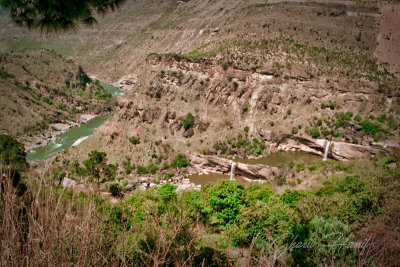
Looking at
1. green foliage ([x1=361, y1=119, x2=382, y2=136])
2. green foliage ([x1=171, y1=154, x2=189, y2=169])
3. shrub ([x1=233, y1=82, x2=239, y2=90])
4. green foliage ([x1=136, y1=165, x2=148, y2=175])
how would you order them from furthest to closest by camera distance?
shrub ([x1=233, y1=82, x2=239, y2=90])
green foliage ([x1=361, y1=119, x2=382, y2=136])
green foliage ([x1=171, y1=154, x2=189, y2=169])
green foliage ([x1=136, y1=165, x2=148, y2=175])

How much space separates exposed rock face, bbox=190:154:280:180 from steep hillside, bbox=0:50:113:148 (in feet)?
111

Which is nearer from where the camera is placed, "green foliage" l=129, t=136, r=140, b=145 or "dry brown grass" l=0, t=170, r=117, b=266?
"dry brown grass" l=0, t=170, r=117, b=266

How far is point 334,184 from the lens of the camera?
14.0 m

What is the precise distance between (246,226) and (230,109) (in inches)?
852

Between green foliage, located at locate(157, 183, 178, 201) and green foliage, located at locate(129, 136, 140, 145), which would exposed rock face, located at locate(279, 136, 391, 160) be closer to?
green foliage, located at locate(129, 136, 140, 145)

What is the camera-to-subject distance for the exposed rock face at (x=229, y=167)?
867 inches

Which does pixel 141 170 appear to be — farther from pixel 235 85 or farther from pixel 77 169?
pixel 235 85

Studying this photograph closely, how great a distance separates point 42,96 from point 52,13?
62.2 m

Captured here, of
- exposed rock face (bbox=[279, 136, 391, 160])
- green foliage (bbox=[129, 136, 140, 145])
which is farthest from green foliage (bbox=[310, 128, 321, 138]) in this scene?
green foliage (bbox=[129, 136, 140, 145])

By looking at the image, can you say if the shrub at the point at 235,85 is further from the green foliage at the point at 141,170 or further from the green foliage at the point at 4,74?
the green foliage at the point at 4,74

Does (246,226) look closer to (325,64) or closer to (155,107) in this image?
(155,107)

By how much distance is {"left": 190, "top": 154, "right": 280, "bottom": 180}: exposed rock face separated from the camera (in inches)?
867

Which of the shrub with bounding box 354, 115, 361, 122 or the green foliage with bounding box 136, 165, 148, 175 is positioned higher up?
the shrub with bounding box 354, 115, 361, 122

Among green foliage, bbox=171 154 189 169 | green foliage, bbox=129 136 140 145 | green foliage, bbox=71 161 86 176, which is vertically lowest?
green foliage, bbox=71 161 86 176
